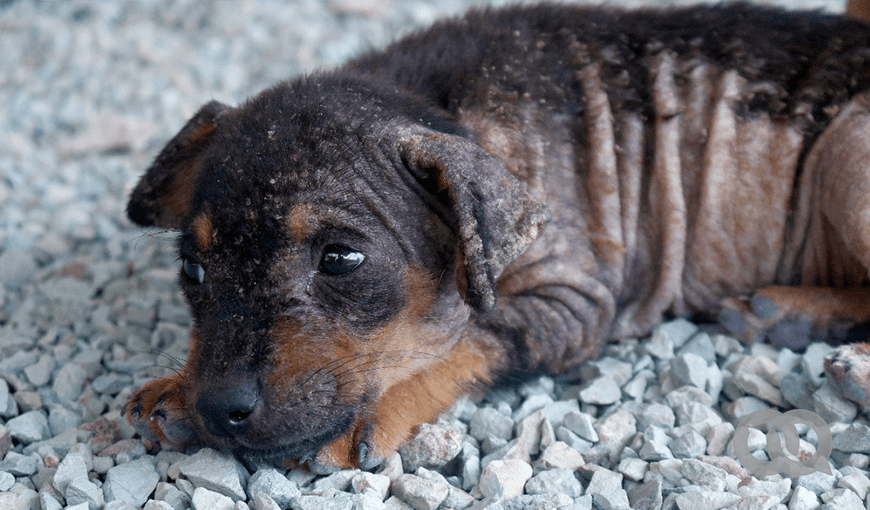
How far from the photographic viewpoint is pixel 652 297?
229 inches

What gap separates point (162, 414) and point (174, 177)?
1.72m

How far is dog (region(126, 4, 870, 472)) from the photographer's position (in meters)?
4.26

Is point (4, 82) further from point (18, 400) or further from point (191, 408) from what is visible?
point (191, 408)

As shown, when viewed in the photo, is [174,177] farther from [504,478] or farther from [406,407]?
[504,478]

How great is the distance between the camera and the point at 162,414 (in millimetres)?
4480

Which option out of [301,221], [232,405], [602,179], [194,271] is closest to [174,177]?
[194,271]

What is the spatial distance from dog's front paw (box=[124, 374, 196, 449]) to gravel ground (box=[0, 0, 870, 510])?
0.09 m

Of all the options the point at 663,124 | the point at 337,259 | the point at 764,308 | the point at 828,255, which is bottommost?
the point at 764,308

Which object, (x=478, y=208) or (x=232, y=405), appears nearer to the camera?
(x=232, y=405)

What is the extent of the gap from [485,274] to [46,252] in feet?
14.3

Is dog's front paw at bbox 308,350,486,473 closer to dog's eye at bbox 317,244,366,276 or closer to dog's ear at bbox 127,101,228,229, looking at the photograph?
dog's eye at bbox 317,244,366,276

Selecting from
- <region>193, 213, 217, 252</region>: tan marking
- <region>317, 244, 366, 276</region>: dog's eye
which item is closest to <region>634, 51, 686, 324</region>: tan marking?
<region>317, 244, 366, 276</region>: dog's eye

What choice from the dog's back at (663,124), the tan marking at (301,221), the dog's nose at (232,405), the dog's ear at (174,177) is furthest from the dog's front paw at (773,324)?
the dog's ear at (174,177)

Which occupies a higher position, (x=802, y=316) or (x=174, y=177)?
(x=174, y=177)
